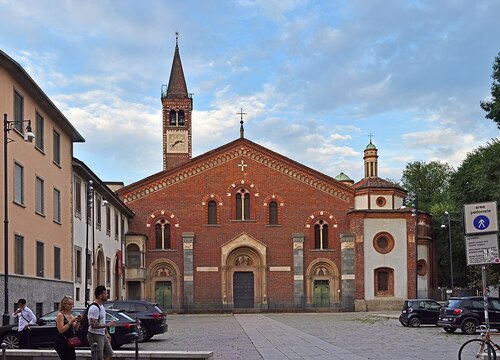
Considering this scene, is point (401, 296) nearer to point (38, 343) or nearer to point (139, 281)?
point (139, 281)

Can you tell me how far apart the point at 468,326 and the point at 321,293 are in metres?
28.9

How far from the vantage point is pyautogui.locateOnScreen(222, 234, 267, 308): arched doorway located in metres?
56.3

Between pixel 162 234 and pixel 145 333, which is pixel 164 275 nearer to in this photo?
pixel 162 234

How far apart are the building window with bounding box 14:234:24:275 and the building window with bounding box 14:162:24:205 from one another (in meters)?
1.32

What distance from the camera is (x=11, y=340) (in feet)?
68.8

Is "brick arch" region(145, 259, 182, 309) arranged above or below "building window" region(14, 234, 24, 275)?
below

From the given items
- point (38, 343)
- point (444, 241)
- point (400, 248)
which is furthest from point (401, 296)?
point (38, 343)

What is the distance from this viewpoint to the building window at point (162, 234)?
187 feet

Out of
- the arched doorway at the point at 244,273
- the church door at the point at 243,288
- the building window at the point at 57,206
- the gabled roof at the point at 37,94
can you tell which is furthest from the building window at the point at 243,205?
the building window at the point at 57,206

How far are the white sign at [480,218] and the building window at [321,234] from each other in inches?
1710

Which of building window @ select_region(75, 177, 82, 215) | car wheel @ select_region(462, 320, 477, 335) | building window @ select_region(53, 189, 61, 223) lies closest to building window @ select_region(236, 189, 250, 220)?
building window @ select_region(75, 177, 82, 215)

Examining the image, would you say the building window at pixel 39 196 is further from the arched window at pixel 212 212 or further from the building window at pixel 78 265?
the arched window at pixel 212 212

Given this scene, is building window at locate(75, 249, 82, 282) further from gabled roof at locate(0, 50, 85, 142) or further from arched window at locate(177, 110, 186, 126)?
arched window at locate(177, 110, 186, 126)

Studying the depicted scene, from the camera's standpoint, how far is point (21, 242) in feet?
90.1
